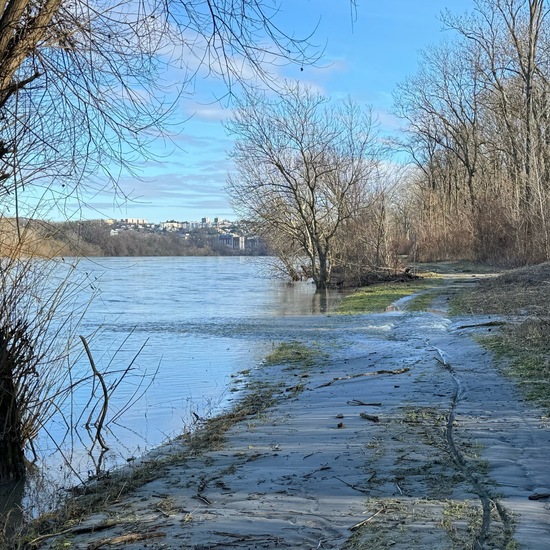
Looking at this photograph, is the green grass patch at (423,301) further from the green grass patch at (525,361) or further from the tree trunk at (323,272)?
the tree trunk at (323,272)

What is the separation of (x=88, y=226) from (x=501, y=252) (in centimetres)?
2721

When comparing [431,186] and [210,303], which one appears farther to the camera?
[431,186]

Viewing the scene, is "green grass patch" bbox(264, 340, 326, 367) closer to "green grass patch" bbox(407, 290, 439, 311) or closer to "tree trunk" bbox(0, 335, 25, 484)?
"tree trunk" bbox(0, 335, 25, 484)

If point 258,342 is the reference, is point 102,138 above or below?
above

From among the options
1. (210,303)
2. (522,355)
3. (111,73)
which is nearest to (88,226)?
(111,73)

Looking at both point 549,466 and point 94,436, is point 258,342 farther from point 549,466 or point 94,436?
point 549,466

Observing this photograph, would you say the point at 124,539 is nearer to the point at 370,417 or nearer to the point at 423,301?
the point at 370,417

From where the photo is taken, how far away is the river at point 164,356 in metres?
6.79

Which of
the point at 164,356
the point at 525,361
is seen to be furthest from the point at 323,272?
the point at 525,361

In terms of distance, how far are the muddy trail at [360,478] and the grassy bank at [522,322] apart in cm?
28

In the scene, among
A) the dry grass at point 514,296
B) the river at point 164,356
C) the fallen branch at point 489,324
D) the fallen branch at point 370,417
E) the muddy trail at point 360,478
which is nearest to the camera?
the muddy trail at point 360,478

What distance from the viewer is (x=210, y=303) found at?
2417cm

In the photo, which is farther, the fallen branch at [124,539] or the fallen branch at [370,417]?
the fallen branch at [370,417]

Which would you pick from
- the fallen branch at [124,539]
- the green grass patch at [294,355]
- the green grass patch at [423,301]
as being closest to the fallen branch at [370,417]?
the fallen branch at [124,539]
